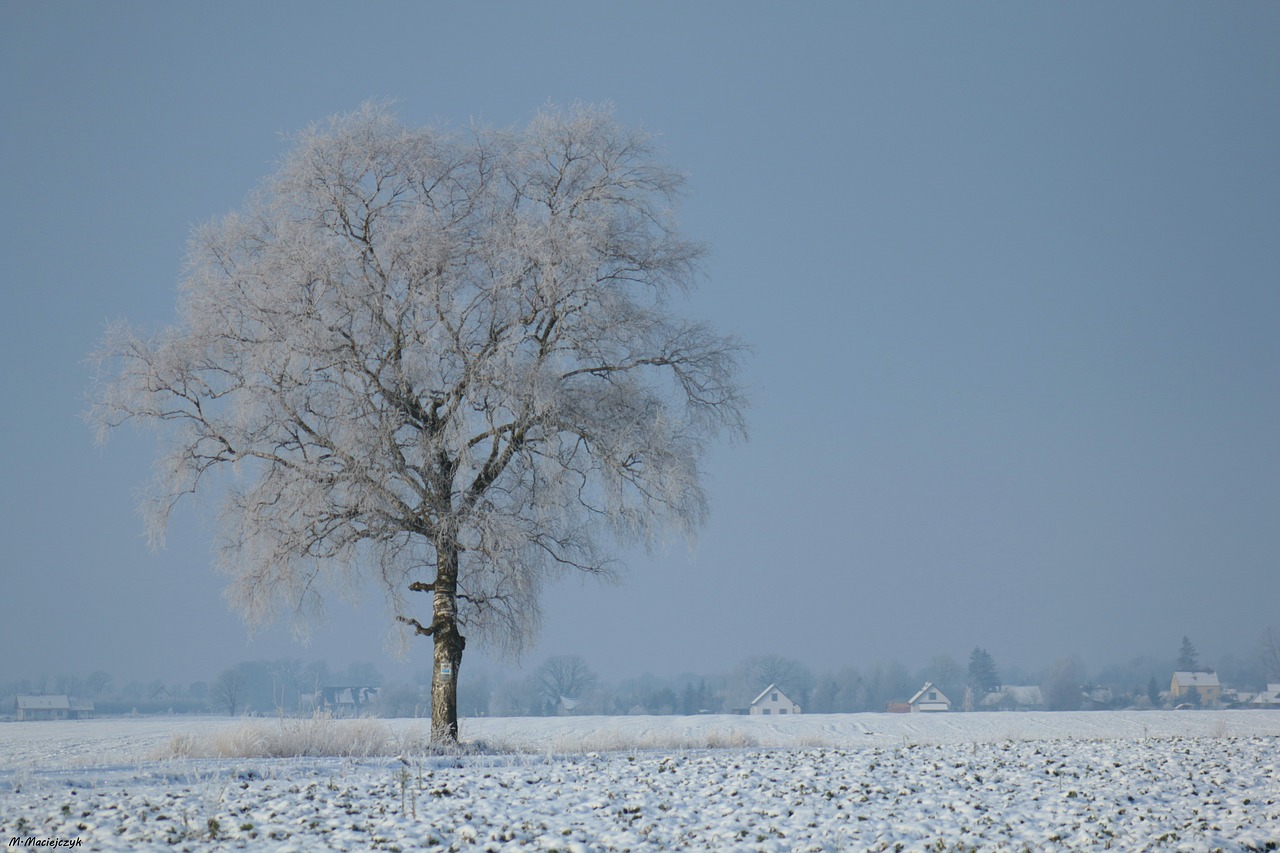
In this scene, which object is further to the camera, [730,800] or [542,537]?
[542,537]

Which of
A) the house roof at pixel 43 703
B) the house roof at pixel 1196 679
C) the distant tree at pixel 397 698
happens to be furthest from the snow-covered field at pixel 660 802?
the house roof at pixel 43 703

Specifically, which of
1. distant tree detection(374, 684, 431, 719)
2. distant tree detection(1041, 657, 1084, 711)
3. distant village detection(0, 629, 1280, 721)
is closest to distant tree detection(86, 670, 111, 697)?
distant village detection(0, 629, 1280, 721)

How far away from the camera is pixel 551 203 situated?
2064 centimetres

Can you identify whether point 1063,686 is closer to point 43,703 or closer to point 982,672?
point 982,672

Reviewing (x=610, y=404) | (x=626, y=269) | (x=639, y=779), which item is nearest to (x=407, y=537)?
(x=610, y=404)

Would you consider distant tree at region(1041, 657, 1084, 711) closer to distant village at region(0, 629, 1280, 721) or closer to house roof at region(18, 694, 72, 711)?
distant village at region(0, 629, 1280, 721)

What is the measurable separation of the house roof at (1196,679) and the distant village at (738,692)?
0.44 feet

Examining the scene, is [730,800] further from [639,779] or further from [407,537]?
[407,537]

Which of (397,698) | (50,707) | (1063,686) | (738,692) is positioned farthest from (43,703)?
(1063,686)

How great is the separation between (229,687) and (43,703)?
2034cm

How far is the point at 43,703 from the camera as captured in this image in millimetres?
106688

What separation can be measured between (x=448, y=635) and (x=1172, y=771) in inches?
486

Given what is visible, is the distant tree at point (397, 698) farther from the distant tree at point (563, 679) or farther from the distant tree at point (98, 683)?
the distant tree at point (98, 683)

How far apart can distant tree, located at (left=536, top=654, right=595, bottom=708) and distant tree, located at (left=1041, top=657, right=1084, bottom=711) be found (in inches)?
1839
